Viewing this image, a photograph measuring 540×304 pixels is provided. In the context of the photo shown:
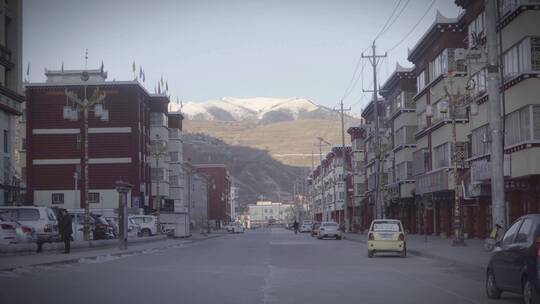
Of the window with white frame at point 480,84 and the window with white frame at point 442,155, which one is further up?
the window with white frame at point 480,84

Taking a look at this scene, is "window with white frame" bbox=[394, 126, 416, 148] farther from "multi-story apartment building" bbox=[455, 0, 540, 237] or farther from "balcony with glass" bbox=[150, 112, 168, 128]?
"balcony with glass" bbox=[150, 112, 168, 128]

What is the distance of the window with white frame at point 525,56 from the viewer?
33312 mm

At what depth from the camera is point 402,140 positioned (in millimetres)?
68188

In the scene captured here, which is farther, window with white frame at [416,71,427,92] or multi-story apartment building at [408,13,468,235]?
window with white frame at [416,71,427,92]

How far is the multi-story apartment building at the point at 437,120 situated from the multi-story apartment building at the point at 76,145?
116 feet

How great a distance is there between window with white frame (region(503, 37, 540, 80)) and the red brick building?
5393 inches

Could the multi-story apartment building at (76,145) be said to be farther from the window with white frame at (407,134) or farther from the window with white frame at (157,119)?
the window with white frame at (407,134)

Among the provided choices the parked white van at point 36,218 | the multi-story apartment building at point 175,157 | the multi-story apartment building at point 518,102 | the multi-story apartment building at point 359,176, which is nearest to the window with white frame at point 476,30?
the multi-story apartment building at point 518,102

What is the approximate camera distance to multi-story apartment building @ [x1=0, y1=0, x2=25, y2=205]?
51.4 m

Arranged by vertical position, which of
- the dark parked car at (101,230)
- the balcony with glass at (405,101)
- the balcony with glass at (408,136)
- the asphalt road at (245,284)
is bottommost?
the asphalt road at (245,284)

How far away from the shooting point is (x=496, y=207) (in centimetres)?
2344

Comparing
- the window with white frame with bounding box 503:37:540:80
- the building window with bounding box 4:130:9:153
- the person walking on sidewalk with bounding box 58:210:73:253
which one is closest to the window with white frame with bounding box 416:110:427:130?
the window with white frame with bounding box 503:37:540:80

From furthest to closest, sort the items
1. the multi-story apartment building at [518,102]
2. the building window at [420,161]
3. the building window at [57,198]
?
the building window at [57,198]
the building window at [420,161]
the multi-story apartment building at [518,102]

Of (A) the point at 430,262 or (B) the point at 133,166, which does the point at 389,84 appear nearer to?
(B) the point at 133,166
